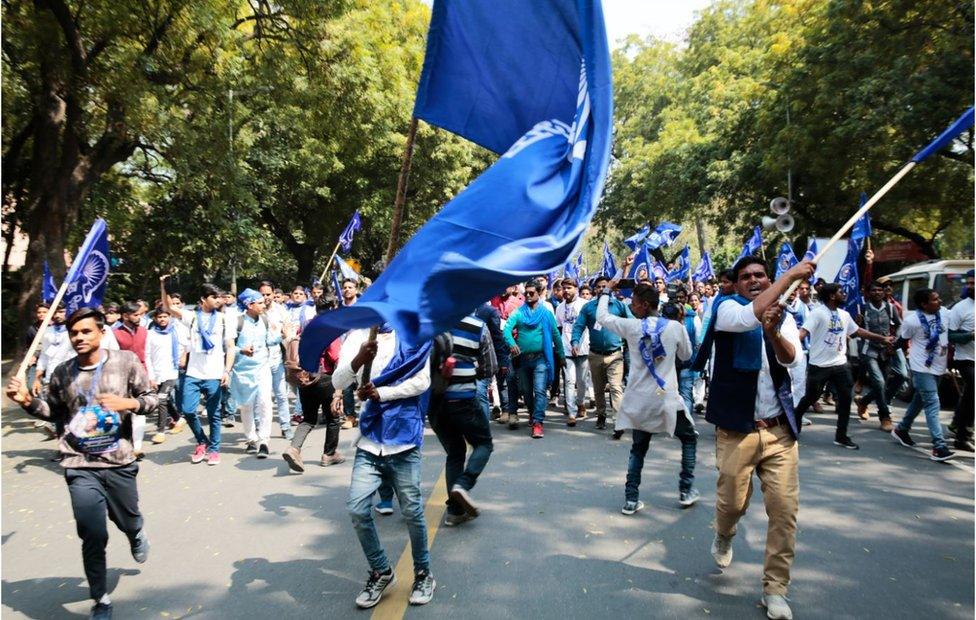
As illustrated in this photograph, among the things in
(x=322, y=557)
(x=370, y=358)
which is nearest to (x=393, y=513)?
(x=322, y=557)

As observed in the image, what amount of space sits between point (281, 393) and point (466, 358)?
13.3 feet

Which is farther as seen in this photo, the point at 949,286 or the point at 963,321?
the point at 949,286

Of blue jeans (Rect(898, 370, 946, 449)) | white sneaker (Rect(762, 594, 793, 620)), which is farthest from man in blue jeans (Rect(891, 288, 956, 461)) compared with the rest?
white sneaker (Rect(762, 594, 793, 620))

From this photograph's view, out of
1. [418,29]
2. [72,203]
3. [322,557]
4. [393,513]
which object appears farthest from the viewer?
[418,29]

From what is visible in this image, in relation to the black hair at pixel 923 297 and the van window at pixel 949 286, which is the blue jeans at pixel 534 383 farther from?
the van window at pixel 949 286

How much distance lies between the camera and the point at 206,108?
12.5 m

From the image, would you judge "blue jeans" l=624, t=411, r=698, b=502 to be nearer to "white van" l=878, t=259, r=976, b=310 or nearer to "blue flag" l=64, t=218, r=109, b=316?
"blue flag" l=64, t=218, r=109, b=316

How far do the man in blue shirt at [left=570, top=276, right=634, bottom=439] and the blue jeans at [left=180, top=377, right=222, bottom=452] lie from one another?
13.8ft

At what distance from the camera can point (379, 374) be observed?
4094 millimetres

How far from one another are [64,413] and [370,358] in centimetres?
177

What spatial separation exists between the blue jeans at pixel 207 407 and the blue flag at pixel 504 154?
4.81 m

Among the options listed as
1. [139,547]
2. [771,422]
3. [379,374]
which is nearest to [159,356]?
[139,547]

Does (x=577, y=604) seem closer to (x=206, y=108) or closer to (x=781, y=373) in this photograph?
(x=781, y=373)

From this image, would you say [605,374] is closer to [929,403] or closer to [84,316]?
[929,403]
